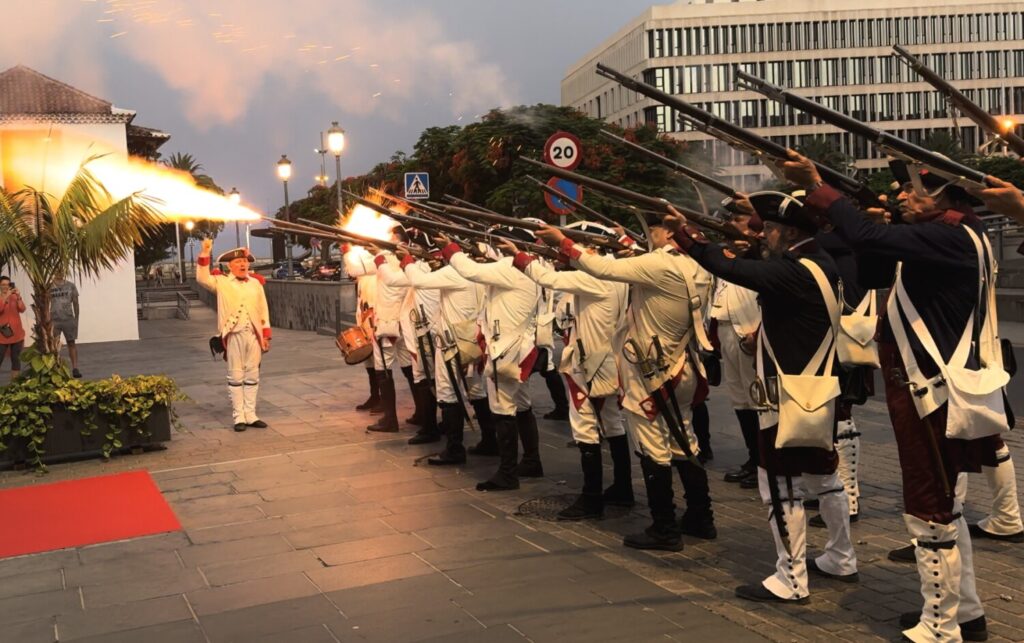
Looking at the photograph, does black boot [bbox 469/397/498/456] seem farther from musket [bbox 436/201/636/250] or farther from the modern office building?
the modern office building

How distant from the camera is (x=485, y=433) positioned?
10500 millimetres

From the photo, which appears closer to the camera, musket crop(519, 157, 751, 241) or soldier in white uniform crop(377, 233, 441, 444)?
musket crop(519, 157, 751, 241)

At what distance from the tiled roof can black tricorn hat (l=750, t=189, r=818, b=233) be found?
85.5ft

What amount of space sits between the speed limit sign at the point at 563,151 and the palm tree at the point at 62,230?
194 inches

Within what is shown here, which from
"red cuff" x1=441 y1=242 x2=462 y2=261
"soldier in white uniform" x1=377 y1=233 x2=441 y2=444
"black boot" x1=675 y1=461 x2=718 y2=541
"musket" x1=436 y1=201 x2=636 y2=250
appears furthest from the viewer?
"soldier in white uniform" x1=377 y1=233 x2=441 y2=444

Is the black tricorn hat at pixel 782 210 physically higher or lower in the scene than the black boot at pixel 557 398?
higher

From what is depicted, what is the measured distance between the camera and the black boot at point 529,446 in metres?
9.36

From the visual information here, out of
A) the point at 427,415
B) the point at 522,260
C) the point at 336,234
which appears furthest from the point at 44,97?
the point at 522,260

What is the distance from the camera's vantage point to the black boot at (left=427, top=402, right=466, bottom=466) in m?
10.0

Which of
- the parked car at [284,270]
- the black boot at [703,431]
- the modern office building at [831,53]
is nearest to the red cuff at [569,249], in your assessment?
the black boot at [703,431]

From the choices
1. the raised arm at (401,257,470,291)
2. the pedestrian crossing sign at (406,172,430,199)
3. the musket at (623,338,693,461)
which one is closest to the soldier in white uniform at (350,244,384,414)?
the raised arm at (401,257,470,291)

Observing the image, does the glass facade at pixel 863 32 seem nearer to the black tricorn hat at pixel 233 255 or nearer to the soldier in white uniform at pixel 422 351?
the black tricorn hat at pixel 233 255

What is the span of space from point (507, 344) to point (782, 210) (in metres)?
3.51

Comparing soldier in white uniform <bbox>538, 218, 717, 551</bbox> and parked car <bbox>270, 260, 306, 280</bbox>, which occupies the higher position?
parked car <bbox>270, 260, 306, 280</bbox>
